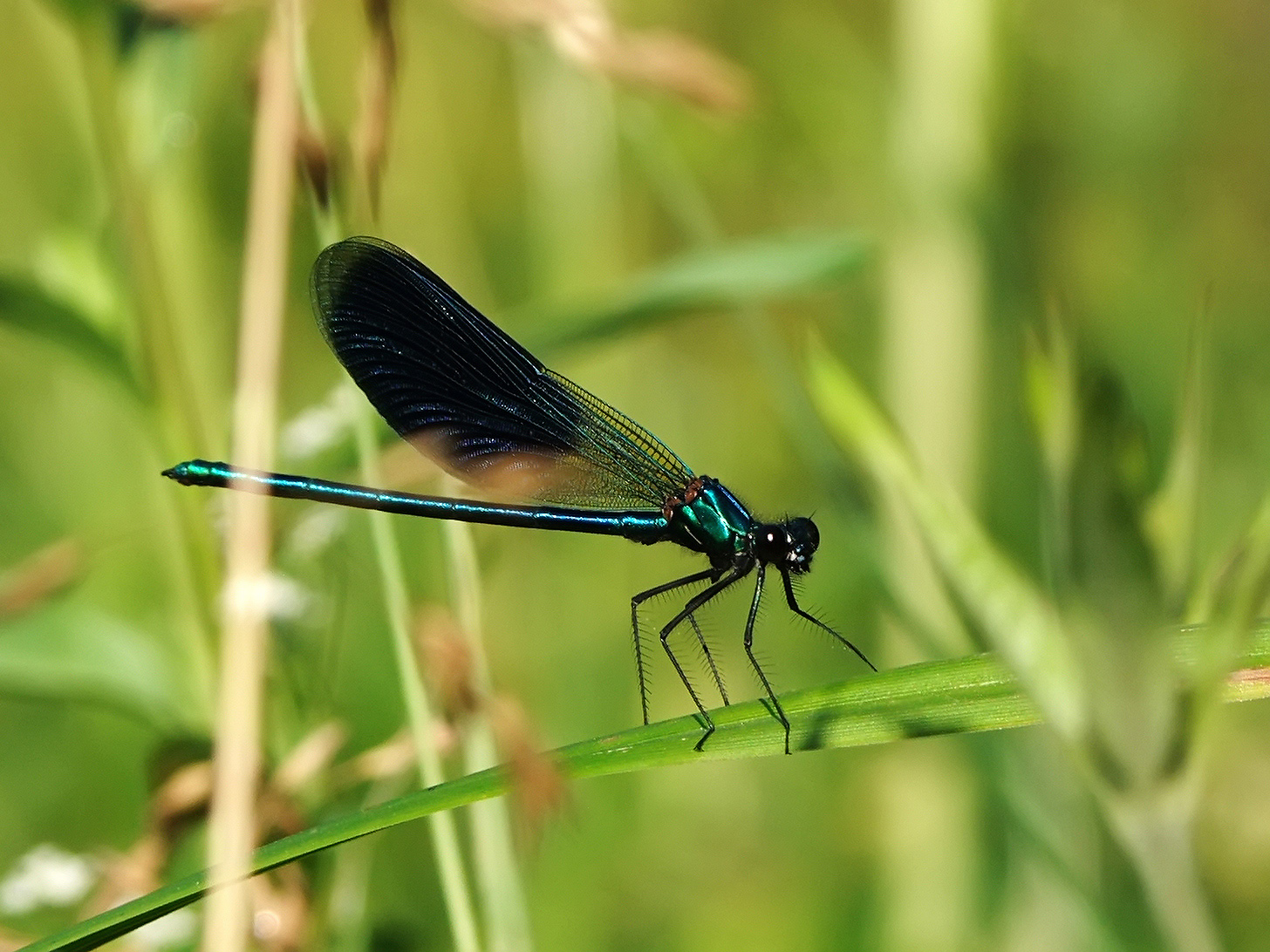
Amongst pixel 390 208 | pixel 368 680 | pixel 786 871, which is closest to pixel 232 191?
pixel 390 208

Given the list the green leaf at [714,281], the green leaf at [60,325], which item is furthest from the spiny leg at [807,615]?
the green leaf at [60,325]

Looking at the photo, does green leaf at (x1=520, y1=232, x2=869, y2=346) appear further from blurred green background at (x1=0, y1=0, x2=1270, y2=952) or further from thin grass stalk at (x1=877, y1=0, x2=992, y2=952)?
thin grass stalk at (x1=877, y1=0, x2=992, y2=952)

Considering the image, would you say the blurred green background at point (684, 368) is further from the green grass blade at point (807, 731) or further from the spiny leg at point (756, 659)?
the spiny leg at point (756, 659)

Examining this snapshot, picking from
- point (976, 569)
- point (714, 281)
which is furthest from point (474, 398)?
point (976, 569)

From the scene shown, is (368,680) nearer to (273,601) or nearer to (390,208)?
(273,601)

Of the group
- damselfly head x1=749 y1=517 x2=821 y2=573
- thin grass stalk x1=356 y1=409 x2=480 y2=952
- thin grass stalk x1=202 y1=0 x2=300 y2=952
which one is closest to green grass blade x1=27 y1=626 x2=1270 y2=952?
thin grass stalk x1=202 y1=0 x2=300 y2=952

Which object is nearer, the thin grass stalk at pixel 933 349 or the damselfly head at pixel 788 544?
the damselfly head at pixel 788 544

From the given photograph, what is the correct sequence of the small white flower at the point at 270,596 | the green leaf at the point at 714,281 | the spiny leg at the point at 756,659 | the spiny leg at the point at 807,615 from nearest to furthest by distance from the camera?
the spiny leg at the point at 756,659 → the small white flower at the point at 270,596 → the green leaf at the point at 714,281 → the spiny leg at the point at 807,615
